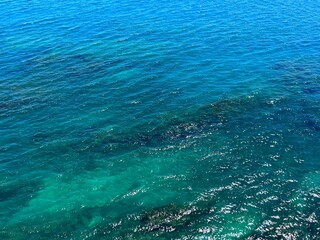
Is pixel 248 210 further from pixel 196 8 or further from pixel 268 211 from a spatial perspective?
pixel 196 8

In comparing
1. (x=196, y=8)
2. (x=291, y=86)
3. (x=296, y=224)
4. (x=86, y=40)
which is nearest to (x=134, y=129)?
(x=296, y=224)

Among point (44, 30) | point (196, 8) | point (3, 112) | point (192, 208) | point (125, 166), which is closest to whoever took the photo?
point (192, 208)

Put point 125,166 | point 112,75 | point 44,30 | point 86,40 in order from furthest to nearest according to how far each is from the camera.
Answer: point 44,30 < point 86,40 < point 112,75 < point 125,166

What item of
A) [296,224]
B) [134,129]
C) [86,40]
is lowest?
[296,224]

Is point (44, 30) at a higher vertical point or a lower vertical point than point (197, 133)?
higher

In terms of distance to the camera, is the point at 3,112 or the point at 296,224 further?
the point at 3,112

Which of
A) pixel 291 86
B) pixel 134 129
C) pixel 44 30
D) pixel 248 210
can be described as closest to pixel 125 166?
pixel 134 129
